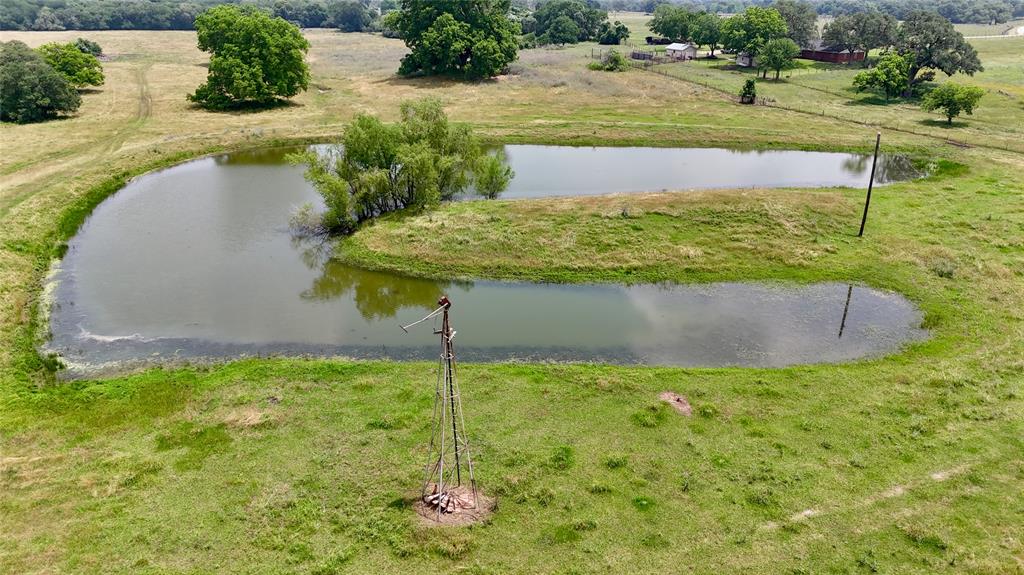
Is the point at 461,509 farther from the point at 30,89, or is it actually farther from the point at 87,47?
the point at 87,47

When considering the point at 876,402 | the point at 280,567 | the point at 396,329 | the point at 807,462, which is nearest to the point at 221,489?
the point at 280,567

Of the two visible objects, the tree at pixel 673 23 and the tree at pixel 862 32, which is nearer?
the tree at pixel 862 32

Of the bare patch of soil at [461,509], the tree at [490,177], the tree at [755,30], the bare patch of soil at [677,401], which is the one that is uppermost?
the tree at [755,30]

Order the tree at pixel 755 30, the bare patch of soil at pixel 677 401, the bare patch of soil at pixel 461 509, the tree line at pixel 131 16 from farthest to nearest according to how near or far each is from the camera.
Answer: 1. the tree line at pixel 131 16
2. the tree at pixel 755 30
3. the bare patch of soil at pixel 677 401
4. the bare patch of soil at pixel 461 509

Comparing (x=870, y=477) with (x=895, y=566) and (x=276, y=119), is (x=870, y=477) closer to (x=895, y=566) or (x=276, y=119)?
(x=895, y=566)

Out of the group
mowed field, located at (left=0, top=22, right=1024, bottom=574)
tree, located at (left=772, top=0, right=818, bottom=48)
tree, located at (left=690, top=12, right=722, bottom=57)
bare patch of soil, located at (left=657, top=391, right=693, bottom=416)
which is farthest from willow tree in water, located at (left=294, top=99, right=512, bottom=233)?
tree, located at (left=772, top=0, right=818, bottom=48)

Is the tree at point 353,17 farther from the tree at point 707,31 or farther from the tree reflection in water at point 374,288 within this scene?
the tree reflection in water at point 374,288

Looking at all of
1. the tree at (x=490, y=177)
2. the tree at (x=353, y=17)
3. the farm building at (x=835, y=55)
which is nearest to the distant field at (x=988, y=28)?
the farm building at (x=835, y=55)

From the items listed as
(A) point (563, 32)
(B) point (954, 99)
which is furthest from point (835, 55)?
(A) point (563, 32)
